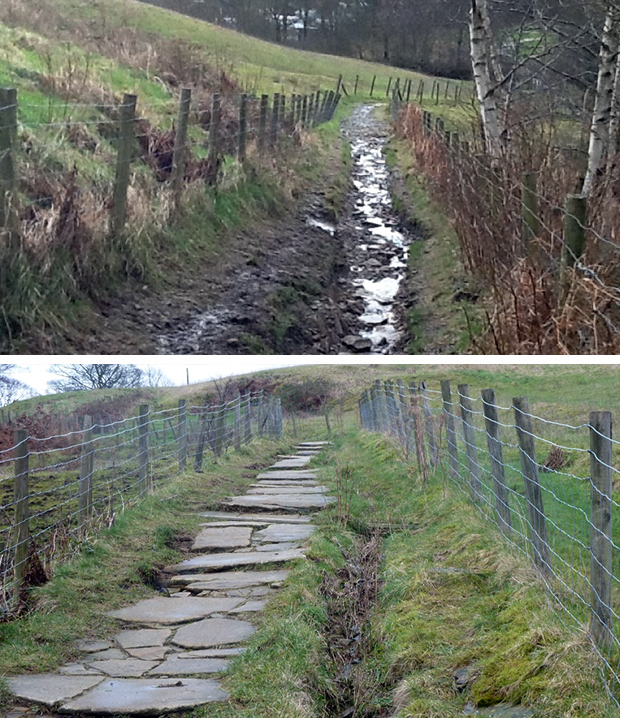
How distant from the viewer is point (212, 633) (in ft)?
17.6

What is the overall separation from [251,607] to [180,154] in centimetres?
849

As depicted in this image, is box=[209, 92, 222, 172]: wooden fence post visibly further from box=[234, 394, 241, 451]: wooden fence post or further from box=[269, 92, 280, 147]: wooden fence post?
box=[234, 394, 241, 451]: wooden fence post

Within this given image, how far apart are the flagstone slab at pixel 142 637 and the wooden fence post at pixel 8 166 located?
15.8ft

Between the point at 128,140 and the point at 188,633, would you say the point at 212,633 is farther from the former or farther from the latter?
the point at 128,140

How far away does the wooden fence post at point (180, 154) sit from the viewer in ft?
41.0

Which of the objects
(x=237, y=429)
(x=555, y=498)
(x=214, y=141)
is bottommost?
(x=237, y=429)

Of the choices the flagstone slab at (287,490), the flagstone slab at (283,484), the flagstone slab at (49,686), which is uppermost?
the flagstone slab at (49,686)

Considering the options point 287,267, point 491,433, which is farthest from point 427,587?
point 287,267

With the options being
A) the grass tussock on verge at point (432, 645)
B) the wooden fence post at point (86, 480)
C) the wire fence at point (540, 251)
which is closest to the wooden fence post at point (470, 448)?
the grass tussock on verge at point (432, 645)

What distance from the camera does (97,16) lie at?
3067 cm

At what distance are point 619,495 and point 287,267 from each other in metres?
6.41

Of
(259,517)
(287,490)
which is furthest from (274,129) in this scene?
(259,517)

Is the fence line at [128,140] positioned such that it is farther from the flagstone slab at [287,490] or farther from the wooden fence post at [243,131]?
the flagstone slab at [287,490]

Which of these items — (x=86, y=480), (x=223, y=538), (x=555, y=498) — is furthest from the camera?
(x=223, y=538)
